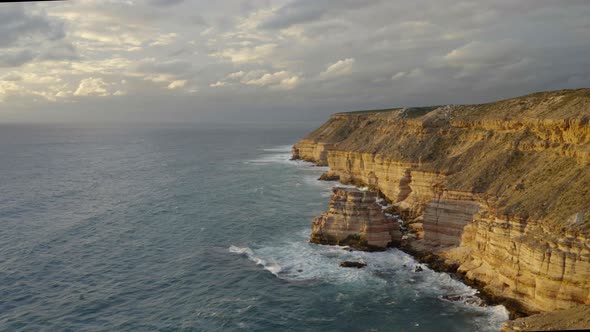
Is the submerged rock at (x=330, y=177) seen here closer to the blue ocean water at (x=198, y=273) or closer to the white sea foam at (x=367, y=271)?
the blue ocean water at (x=198, y=273)

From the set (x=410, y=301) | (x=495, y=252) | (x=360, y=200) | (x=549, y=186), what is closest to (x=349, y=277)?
(x=410, y=301)

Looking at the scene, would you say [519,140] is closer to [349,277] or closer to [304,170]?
[349,277]

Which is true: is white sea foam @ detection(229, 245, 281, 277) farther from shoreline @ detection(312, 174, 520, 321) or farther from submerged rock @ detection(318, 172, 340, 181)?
submerged rock @ detection(318, 172, 340, 181)

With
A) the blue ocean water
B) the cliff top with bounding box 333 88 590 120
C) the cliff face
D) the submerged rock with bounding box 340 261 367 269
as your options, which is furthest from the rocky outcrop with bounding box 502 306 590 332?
the cliff top with bounding box 333 88 590 120

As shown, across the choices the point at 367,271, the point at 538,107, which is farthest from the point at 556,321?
the point at 538,107

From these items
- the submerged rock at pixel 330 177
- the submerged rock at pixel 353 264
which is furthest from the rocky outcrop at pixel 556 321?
the submerged rock at pixel 330 177

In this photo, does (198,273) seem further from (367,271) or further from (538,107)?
(538,107)
